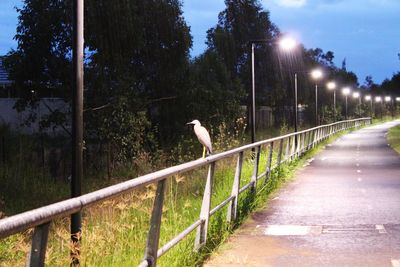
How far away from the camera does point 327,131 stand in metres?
40.9

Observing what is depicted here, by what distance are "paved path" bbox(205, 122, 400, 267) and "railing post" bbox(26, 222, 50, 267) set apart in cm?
408

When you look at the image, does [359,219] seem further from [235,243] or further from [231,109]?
[231,109]

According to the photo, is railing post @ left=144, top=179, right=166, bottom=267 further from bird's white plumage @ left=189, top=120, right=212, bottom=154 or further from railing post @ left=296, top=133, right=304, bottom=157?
railing post @ left=296, top=133, right=304, bottom=157

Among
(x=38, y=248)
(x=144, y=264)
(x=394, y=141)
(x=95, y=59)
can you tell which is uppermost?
(x=95, y=59)

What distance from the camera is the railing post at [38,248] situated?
9.58ft

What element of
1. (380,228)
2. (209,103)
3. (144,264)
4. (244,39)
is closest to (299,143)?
(209,103)

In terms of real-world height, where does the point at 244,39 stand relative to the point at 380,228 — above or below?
above

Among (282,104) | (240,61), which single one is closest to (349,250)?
(240,61)

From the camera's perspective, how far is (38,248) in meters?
2.93

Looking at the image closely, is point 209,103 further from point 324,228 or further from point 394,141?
point 324,228

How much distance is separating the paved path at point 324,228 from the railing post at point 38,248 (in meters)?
4.08

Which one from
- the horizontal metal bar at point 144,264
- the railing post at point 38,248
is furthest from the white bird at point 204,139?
the railing post at point 38,248

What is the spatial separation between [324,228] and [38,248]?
6958 millimetres

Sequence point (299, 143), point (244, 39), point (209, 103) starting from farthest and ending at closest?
point (244, 39)
point (209, 103)
point (299, 143)
